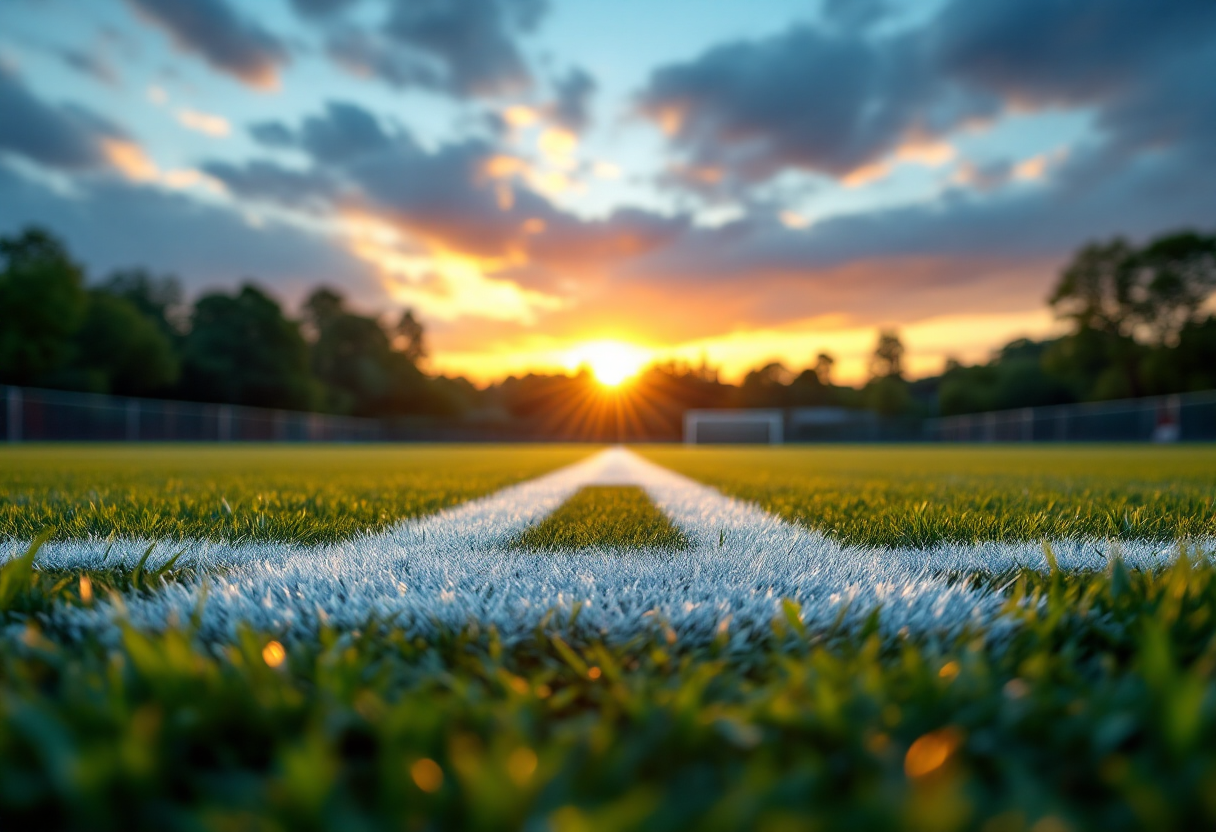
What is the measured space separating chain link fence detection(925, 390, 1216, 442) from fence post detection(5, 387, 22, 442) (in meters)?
38.2

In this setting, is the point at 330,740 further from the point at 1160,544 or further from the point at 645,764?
the point at 1160,544

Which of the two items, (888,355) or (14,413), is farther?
(888,355)

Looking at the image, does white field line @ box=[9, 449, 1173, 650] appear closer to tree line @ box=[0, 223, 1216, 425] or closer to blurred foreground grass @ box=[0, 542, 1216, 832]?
blurred foreground grass @ box=[0, 542, 1216, 832]

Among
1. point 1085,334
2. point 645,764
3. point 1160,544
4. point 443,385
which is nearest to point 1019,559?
point 1160,544

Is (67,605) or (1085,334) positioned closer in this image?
(67,605)

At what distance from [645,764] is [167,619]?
3.12ft

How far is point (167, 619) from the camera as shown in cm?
116

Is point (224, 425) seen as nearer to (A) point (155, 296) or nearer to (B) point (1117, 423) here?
(A) point (155, 296)

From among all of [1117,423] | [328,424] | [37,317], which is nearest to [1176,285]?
[1117,423]

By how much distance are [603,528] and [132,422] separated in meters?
27.5

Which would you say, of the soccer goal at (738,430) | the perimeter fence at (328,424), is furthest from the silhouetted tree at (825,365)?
the soccer goal at (738,430)

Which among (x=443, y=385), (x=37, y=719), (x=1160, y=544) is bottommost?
(x=1160, y=544)

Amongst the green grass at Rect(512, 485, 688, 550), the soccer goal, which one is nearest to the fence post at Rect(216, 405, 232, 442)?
the soccer goal

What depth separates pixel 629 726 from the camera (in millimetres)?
805
